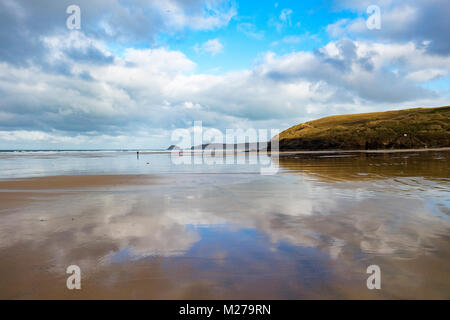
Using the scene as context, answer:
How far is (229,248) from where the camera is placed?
5.32m

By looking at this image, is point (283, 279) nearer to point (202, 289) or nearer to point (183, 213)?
point (202, 289)

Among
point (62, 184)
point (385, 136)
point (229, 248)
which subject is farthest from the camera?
point (385, 136)

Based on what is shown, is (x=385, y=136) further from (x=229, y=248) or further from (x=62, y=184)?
(x=229, y=248)

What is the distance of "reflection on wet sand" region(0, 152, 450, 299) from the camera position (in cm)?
376

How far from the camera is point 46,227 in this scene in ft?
22.8

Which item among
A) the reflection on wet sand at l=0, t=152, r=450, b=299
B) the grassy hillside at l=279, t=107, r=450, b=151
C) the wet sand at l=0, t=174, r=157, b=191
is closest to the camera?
the reflection on wet sand at l=0, t=152, r=450, b=299

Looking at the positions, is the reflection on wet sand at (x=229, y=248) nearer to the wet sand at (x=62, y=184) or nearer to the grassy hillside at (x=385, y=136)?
the wet sand at (x=62, y=184)

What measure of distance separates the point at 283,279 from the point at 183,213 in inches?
199

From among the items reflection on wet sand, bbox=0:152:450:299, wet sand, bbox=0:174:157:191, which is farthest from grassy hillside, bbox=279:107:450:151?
wet sand, bbox=0:174:157:191

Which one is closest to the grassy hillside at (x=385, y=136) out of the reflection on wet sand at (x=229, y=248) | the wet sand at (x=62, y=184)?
the reflection on wet sand at (x=229, y=248)

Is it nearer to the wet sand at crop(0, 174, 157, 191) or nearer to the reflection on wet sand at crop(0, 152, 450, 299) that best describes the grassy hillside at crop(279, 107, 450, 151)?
the reflection on wet sand at crop(0, 152, 450, 299)

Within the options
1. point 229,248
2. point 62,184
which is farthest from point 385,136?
point 229,248

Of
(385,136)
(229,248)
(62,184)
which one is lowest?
(229,248)

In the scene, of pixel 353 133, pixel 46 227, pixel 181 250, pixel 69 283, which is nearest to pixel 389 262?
pixel 181 250
